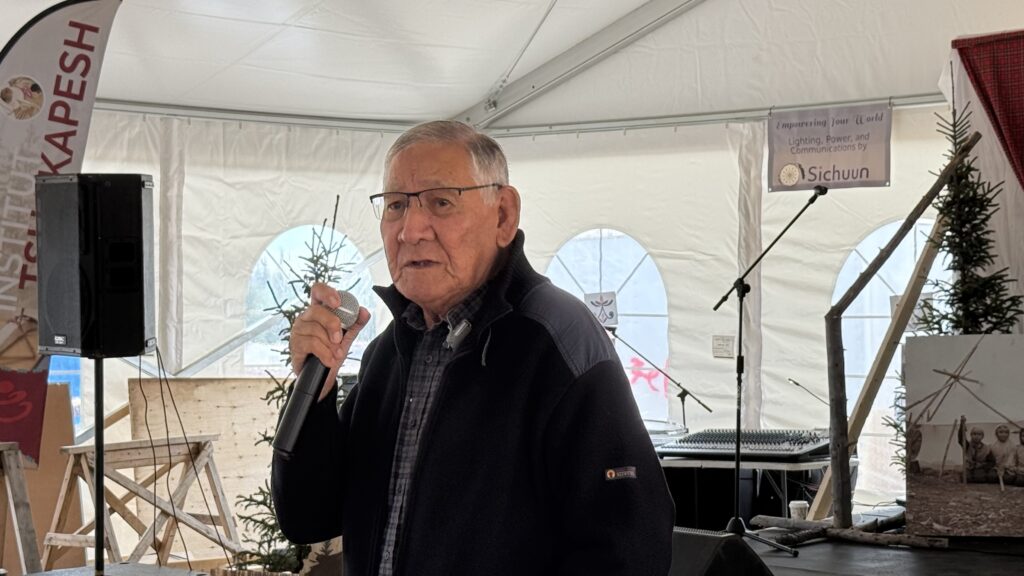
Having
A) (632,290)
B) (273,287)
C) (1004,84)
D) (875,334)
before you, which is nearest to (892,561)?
(1004,84)

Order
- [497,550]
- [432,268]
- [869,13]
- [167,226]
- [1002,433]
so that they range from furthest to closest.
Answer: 1. [167,226]
2. [869,13]
3. [1002,433]
4. [432,268]
5. [497,550]

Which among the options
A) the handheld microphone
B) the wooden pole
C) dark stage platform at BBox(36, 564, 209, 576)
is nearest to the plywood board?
dark stage platform at BBox(36, 564, 209, 576)

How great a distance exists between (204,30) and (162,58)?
1.36 ft

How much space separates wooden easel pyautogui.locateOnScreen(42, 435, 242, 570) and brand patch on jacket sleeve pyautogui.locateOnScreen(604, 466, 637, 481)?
12.3 feet

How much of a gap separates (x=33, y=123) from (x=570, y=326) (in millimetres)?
3351

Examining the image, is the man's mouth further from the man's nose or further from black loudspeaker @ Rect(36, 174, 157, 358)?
black loudspeaker @ Rect(36, 174, 157, 358)

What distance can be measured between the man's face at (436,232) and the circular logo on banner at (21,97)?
3.07 m

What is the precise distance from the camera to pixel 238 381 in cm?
696

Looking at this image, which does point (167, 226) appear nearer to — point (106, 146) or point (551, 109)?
point (106, 146)

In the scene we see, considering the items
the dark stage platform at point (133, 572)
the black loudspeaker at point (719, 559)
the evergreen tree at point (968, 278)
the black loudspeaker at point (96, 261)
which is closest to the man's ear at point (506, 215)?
the black loudspeaker at point (719, 559)

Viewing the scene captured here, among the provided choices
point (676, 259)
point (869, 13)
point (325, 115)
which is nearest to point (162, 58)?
point (325, 115)

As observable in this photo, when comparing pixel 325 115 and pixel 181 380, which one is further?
pixel 325 115

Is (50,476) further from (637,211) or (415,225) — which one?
(415,225)

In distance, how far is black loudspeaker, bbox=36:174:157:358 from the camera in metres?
3.30
